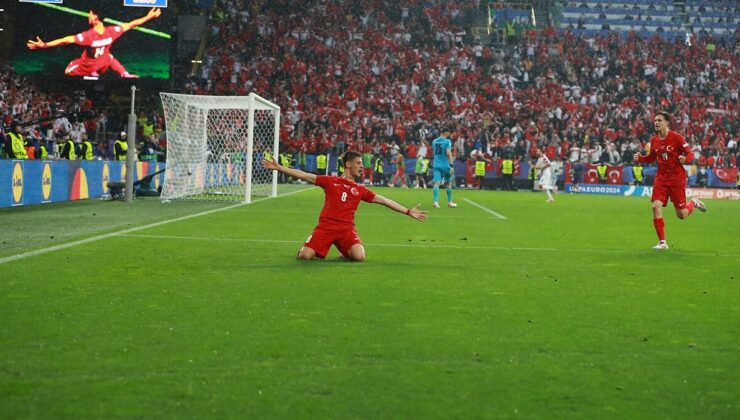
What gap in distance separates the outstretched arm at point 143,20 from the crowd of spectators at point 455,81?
1159 centimetres

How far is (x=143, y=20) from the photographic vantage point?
35.3 m

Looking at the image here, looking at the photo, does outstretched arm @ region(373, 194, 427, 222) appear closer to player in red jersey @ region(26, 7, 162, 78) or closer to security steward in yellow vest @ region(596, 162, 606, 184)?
player in red jersey @ region(26, 7, 162, 78)

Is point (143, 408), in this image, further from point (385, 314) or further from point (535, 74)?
point (535, 74)

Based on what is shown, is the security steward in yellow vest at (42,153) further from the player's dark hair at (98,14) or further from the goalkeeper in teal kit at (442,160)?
the goalkeeper in teal kit at (442,160)

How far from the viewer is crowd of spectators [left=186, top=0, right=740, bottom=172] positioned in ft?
153

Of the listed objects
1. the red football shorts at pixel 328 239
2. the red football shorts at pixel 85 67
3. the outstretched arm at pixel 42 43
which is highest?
the outstretched arm at pixel 42 43

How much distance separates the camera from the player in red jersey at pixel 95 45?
1377 inches

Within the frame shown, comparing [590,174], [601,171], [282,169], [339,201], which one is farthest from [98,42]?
[282,169]

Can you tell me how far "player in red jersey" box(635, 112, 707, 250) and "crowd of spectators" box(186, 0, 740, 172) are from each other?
1271 inches

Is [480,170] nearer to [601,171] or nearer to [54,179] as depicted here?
[601,171]

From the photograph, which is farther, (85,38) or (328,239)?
(85,38)

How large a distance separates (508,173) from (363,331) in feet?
129

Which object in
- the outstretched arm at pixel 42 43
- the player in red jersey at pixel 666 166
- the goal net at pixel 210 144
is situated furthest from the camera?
the outstretched arm at pixel 42 43

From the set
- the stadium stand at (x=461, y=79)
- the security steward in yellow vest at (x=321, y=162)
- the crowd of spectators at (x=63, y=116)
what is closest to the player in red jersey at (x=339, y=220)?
the crowd of spectators at (x=63, y=116)
